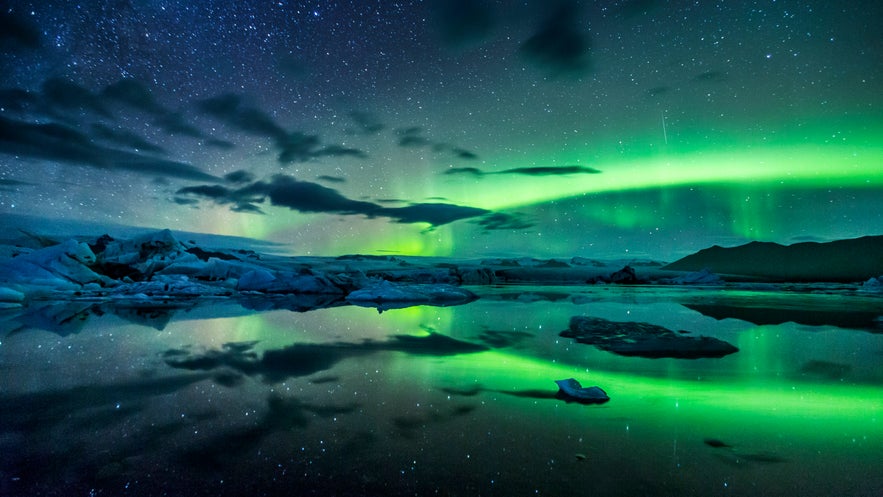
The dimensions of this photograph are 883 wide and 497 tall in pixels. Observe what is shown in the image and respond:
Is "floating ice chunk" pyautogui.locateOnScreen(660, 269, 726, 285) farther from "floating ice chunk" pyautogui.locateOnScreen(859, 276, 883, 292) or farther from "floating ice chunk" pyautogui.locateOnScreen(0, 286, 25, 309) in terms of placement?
"floating ice chunk" pyautogui.locateOnScreen(0, 286, 25, 309)

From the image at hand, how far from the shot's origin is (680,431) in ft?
10.2

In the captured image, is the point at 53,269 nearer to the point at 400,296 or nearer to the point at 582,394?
the point at 400,296

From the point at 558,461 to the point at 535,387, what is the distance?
70.3 inches

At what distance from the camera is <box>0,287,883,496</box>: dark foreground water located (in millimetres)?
2322

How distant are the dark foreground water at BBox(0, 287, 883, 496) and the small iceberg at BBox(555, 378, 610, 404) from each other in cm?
13

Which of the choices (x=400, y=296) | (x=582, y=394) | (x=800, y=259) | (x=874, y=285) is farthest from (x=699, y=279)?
(x=800, y=259)

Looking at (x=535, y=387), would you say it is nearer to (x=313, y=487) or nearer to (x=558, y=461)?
(x=558, y=461)

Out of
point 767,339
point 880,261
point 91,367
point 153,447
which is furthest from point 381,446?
point 880,261

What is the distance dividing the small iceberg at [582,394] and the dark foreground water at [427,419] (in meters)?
0.13

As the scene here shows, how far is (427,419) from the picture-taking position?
334cm

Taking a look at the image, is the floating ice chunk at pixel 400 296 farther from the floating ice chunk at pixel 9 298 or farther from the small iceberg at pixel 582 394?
the small iceberg at pixel 582 394

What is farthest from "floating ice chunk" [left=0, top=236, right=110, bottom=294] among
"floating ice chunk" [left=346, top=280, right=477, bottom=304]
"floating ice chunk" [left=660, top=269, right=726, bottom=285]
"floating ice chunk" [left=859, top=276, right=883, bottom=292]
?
"floating ice chunk" [left=859, top=276, right=883, bottom=292]

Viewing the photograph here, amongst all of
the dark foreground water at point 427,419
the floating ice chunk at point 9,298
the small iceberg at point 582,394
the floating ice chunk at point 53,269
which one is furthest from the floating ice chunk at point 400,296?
the small iceberg at point 582,394

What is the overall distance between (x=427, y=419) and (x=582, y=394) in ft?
5.09
